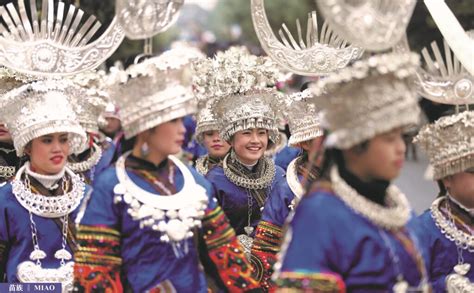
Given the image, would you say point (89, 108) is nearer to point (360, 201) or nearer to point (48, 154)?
point (48, 154)

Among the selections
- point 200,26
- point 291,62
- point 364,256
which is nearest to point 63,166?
point 291,62

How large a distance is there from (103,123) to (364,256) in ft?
10.4

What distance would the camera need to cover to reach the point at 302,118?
23.5ft

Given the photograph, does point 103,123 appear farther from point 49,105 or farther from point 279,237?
A: point 279,237

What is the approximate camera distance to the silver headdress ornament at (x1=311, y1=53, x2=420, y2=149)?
423cm

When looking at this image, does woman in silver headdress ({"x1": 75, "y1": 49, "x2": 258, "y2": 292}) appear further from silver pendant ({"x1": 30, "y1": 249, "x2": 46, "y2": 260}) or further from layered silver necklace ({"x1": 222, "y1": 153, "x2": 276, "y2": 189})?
layered silver necklace ({"x1": 222, "y1": 153, "x2": 276, "y2": 189})

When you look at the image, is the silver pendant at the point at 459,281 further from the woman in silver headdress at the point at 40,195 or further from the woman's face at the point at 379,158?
the woman in silver headdress at the point at 40,195

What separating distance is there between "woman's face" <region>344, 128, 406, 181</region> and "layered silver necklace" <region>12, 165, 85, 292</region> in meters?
2.52

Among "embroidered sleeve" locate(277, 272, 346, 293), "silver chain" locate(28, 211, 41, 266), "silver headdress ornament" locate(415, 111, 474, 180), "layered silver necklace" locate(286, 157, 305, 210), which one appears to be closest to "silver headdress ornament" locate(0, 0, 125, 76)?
"silver chain" locate(28, 211, 41, 266)

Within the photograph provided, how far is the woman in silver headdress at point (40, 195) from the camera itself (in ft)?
20.2

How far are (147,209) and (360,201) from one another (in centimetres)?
120

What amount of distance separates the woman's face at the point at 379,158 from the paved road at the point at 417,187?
30.7 feet

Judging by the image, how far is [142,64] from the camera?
5074mm

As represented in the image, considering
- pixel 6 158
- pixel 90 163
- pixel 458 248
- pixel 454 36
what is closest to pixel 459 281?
pixel 458 248
